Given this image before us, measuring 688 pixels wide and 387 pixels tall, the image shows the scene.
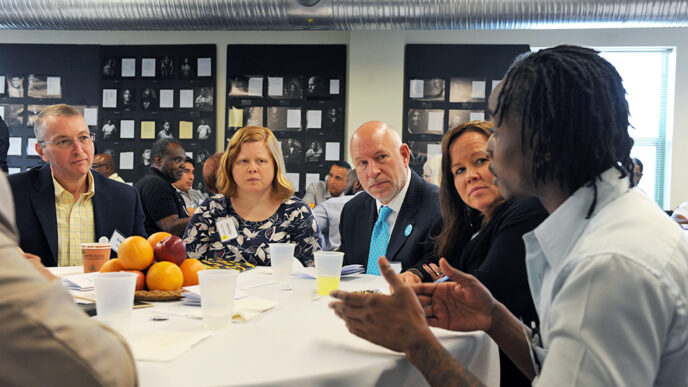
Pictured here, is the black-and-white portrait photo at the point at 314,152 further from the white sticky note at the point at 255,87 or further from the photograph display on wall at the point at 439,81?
the photograph display on wall at the point at 439,81

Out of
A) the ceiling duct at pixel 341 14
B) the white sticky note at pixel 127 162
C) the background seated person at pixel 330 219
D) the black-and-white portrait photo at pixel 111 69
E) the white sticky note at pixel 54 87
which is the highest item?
the ceiling duct at pixel 341 14

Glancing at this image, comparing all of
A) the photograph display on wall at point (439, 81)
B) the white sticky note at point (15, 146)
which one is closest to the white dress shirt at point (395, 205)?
the photograph display on wall at point (439, 81)

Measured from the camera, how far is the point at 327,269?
1.65 m

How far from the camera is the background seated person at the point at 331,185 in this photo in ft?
21.5

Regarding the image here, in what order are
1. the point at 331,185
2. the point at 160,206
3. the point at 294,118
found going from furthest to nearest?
the point at 294,118 → the point at 331,185 → the point at 160,206

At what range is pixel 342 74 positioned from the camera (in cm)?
694

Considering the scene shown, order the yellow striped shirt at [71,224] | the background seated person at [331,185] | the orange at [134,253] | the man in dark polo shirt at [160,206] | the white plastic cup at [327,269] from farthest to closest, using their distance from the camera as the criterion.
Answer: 1. the background seated person at [331,185]
2. the man in dark polo shirt at [160,206]
3. the yellow striped shirt at [71,224]
4. the white plastic cup at [327,269]
5. the orange at [134,253]

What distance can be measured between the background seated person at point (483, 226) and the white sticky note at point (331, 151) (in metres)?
4.88

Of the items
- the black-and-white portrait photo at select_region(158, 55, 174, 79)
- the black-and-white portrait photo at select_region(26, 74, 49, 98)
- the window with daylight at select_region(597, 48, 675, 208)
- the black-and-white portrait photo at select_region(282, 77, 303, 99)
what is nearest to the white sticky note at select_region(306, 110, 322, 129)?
the black-and-white portrait photo at select_region(282, 77, 303, 99)

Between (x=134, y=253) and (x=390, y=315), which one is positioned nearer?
(x=390, y=315)

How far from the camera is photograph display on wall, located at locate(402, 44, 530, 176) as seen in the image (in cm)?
685

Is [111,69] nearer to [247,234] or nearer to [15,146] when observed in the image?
[15,146]

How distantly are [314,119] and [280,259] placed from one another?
5.26 metres

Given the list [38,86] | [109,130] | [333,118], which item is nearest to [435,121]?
[333,118]
